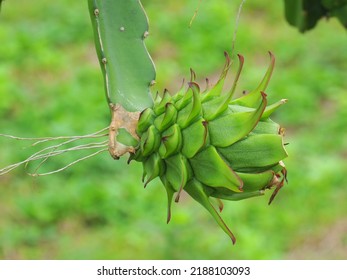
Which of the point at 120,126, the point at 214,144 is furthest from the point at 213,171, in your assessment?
the point at 120,126

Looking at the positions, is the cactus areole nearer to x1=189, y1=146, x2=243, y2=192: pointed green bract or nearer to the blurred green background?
x1=189, y1=146, x2=243, y2=192: pointed green bract

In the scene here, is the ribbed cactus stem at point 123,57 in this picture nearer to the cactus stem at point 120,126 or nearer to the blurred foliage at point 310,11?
the cactus stem at point 120,126

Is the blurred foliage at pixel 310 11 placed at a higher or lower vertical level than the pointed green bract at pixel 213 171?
lower

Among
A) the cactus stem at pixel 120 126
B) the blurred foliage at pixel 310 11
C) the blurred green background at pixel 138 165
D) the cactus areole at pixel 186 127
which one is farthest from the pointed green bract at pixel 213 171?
the blurred green background at pixel 138 165

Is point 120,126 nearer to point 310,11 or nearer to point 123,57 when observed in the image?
point 123,57

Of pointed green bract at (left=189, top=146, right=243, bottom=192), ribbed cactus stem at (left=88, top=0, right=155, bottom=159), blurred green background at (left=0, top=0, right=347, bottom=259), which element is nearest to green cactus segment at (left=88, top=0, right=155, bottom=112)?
ribbed cactus stem at (left=88, top=0, right=155, bottom=159)

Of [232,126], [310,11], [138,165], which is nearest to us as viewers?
[232,126]
